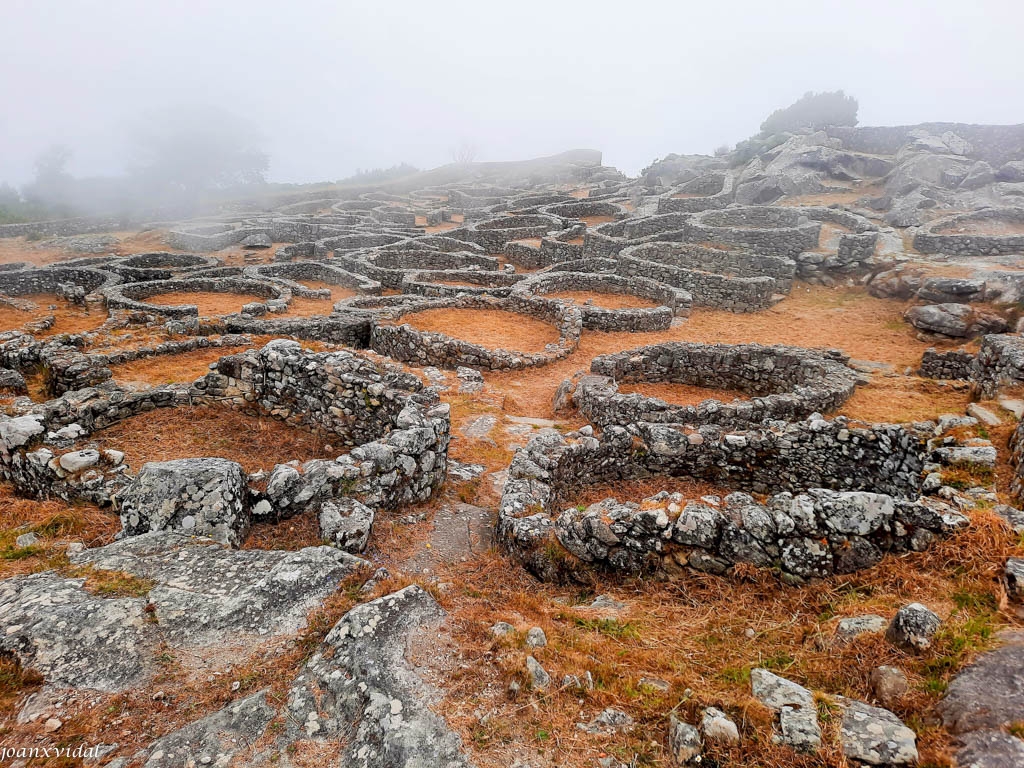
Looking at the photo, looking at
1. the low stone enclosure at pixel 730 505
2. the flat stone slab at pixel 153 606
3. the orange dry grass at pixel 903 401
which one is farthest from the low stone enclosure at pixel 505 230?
the flat stone slab at pixel 153 606

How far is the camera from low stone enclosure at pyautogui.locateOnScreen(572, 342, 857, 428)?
472 inches

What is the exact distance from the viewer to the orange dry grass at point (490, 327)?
20469 mm

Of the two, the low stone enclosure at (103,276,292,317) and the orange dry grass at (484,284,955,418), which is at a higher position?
the low stone enclosure at (103,276,292,317)

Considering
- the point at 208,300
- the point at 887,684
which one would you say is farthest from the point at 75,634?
the point at 208,300

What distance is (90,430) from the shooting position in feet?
32.6

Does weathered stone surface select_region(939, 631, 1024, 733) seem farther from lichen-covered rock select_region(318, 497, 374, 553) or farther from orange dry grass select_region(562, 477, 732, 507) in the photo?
lichen-covered rock select_region(318, 497, 374, 553)

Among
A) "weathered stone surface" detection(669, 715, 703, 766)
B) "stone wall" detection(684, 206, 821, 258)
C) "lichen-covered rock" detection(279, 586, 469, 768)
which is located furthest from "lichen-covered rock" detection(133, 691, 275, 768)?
"stone wall" detection(684, 206, 821, 258)

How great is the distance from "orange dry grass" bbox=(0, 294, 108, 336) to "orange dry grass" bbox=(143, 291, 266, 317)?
103 inches

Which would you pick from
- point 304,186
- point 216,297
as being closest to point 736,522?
point 216,297

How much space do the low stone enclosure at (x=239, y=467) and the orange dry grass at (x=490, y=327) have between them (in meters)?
8.55

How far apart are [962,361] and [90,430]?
22169mm

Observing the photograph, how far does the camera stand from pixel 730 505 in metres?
6.66

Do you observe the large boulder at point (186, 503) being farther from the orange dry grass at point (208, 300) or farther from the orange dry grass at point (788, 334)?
the orange dry grass at point (208, 300)

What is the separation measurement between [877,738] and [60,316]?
34207mm
